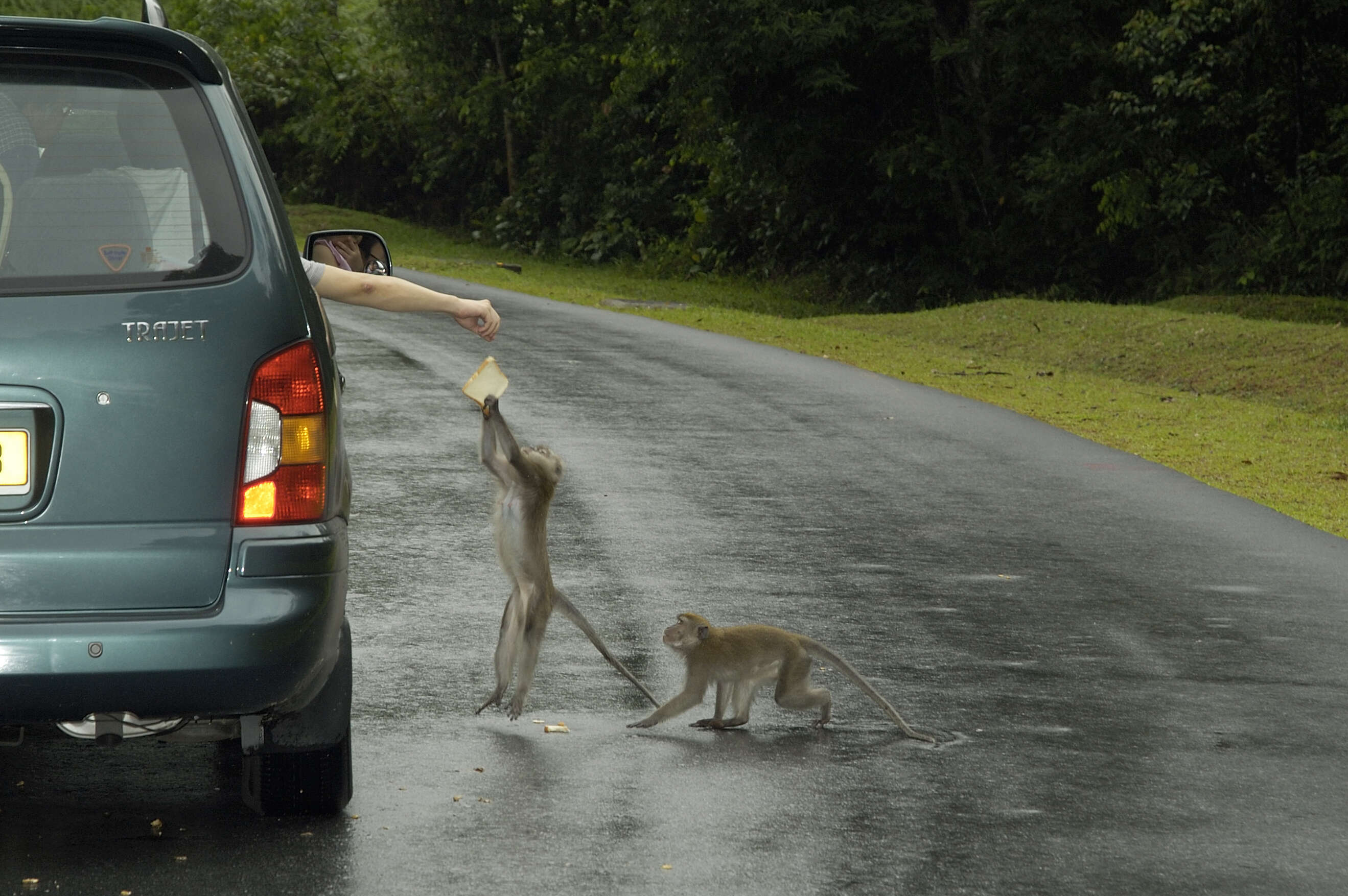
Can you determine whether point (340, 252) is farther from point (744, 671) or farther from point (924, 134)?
point (924, 134)

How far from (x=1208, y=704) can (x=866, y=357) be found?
14675 millimetres

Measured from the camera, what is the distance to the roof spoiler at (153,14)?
16.3 feet

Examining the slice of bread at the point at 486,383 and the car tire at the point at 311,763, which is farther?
the slice of bread at the point at 486,383

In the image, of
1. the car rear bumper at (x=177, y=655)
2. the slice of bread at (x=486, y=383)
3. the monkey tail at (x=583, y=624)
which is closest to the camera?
the car rear bumper at (x=177, y=655)

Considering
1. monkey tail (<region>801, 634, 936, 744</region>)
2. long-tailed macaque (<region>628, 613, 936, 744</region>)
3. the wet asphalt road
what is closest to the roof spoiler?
the wet asphalt road

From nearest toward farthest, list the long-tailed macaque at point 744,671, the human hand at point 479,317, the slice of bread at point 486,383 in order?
the slice of bread at point 486,383 → the human hand at point 479,317 → the long-tailed macaque at point 744,671

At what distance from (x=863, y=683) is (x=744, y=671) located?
421 millimetres

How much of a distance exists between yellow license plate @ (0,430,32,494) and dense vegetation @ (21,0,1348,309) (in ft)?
83.0

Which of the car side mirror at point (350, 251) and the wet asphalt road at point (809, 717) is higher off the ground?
the car side mirror at point (350, 251)

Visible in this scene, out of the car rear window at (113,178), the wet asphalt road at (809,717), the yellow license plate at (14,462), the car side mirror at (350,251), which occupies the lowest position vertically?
the wet asphalt road at (809,717)

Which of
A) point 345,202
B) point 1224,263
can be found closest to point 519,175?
point 345,202

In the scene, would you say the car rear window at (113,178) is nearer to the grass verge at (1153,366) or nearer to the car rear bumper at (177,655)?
the car rear bumper at (177,655)

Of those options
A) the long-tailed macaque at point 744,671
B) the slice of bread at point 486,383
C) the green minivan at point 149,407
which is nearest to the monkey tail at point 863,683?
the long-tailed macaque at point 744,671

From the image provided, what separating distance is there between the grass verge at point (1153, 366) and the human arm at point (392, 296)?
7.15m
